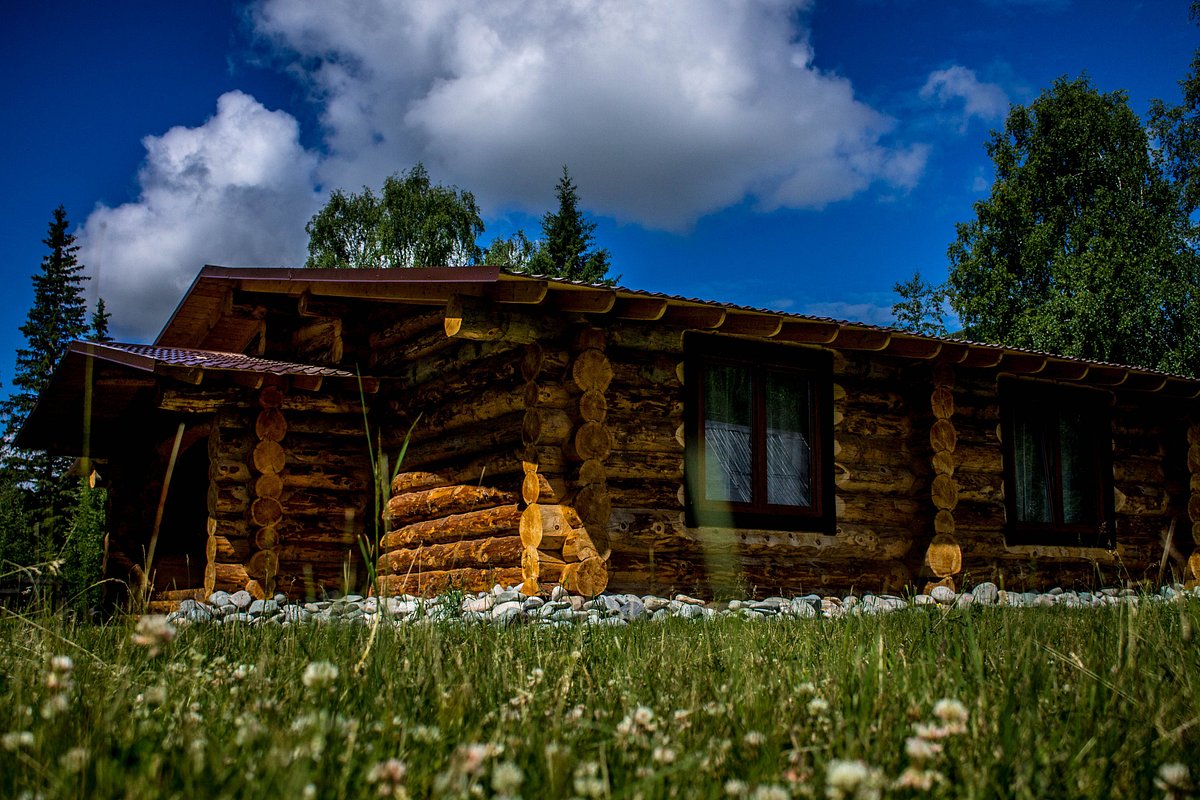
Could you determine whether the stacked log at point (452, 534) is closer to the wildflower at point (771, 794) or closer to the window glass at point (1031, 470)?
the window glass at point (1031, 470)

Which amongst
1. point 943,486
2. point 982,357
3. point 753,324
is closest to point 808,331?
point 753,324

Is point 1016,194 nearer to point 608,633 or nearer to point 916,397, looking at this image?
point 916,397

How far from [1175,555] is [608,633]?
11.1 metres

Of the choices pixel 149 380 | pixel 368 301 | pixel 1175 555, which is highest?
pixel 368 301

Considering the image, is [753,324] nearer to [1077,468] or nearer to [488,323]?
[488,323]

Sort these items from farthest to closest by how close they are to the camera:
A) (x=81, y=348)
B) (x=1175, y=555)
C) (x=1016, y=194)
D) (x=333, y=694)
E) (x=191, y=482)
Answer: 1. (x=1016, y=194)
2. (x=191, y=482)
3. (x=1175, y=555)
4. (x=81, y=348)
5. (x=333, y=694)

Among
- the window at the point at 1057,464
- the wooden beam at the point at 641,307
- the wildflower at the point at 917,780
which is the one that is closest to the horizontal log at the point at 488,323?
the wooden beam at the point at 641,307

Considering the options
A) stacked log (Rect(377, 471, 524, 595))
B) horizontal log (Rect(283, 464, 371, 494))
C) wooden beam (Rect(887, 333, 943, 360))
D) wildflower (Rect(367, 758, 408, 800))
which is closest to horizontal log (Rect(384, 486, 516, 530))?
stacked log (Rect(377, 471, 524, 595))

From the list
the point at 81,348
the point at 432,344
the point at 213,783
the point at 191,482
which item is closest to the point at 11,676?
the point at 213,783

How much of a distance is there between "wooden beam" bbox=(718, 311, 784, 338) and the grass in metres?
5.49

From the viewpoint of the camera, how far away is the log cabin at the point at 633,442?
8484 millimetres

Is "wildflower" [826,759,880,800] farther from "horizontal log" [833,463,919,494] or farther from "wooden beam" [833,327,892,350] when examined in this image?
"horizontal log" [833,463,919,494]

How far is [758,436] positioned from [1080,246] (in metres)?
21.3

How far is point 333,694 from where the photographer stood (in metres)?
2.37
